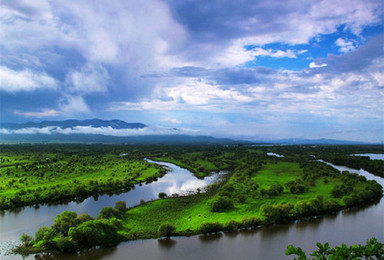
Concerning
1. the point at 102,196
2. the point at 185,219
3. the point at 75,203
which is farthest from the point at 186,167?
the point at 185,219

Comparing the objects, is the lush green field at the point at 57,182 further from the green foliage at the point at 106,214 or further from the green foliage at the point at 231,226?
the green foliage at the point at 231,226

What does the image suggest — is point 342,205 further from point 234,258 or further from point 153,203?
point 153,203

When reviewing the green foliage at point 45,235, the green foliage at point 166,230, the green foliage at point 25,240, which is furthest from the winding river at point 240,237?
the green foliage at point 45,235

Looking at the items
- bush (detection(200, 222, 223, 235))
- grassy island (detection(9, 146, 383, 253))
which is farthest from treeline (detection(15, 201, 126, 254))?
bush (detection(200, 222, 223, 235))

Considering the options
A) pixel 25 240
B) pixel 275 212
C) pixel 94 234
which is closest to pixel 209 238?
pixel 275 212

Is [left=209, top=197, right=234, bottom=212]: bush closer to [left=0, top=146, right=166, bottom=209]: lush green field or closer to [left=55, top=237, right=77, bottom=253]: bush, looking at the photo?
[left=55, top=237, right=77, bottom=253]: bush

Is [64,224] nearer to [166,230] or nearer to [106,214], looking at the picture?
[106,214]
